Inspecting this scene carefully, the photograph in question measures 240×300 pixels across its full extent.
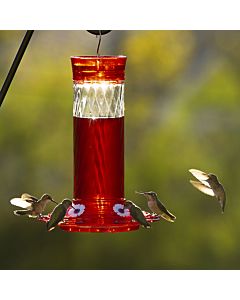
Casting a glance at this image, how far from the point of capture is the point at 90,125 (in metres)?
2.58

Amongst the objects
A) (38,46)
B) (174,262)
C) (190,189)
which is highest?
(38,46)

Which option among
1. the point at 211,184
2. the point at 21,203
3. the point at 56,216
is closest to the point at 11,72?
the point at 56,216

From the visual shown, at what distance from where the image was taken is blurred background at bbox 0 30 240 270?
28.7 ft

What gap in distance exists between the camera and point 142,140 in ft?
29.6

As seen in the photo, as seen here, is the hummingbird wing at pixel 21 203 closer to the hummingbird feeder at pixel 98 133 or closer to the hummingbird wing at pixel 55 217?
the hummingbird feeder at pixel 98 133

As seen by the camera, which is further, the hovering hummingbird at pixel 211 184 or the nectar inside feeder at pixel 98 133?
the hovering hummingbird at pixel 211 184

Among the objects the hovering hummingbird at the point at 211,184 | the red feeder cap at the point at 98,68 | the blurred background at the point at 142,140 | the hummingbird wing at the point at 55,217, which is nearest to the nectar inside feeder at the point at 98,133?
the red feeder cap at the point at 98,68

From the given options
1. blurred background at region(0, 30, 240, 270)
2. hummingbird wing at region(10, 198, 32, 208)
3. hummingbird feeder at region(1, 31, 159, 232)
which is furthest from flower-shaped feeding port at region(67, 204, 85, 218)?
blurred background at region(0, 30, 240, 270)

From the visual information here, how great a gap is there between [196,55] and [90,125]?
22.7 ft

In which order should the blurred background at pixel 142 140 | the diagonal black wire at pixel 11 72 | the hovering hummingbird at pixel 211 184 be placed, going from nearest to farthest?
the diagonal black wire at pixel 11 72 → the hovering hummingbird at pixel 211 184 → the blurred background at pixel 142 140

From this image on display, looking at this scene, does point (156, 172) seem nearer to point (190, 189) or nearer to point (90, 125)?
point (190, 189)

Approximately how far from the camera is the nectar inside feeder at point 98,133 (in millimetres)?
2525
